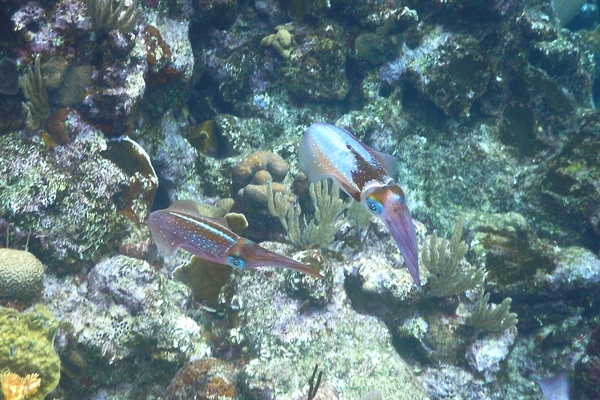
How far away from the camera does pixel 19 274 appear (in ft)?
11.3

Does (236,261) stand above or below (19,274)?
above

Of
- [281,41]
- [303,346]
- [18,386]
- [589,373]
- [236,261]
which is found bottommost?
[589,373]

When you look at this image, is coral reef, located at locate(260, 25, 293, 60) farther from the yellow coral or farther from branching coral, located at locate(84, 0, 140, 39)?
the yellow coral

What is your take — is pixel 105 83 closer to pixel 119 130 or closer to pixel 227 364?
pixel 119 130

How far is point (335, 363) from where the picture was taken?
164 inches

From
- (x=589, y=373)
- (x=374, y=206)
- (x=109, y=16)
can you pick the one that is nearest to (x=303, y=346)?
(x=374, y=206)

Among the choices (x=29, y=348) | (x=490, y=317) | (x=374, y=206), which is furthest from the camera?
(x=490, y=317)

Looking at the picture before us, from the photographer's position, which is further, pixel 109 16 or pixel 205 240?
pixel 109 16

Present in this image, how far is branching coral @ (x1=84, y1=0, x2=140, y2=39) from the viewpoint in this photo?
4.34 m

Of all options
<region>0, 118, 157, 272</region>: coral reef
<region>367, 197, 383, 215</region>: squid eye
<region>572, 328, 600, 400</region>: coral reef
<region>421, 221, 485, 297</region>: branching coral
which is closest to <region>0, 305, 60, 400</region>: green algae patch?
<region>0, 118, 157, 272</region>: coral reef

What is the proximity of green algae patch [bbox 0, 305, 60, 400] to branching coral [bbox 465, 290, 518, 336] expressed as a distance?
4.36m

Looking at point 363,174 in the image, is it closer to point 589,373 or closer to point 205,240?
point 205,240

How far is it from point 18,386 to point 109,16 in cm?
374

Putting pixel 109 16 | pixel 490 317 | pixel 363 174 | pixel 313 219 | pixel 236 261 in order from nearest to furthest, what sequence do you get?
pixel 363 174, pixel 236 261, pixel 109 16, pixel 490 317, pixel 313 219
